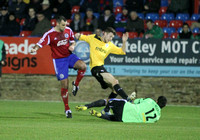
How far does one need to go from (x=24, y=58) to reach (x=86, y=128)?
8.67 metres

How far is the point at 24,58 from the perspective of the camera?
17969 mm

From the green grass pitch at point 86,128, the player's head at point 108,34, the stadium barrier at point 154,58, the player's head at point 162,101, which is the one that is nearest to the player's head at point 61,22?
the player's head at point 108,34

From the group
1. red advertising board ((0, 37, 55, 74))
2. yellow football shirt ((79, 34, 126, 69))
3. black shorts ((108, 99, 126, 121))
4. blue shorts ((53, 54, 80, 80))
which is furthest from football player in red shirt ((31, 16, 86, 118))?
red advertising board ((0, 37, 55, 74))

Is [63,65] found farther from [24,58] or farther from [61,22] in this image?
[24,58]

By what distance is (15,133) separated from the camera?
884 cm

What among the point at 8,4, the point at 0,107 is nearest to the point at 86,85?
the point at 0,107

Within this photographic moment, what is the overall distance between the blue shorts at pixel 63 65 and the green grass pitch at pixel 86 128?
1041 millimetres

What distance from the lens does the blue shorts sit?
12.2 m

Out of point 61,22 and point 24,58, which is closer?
point 61,22

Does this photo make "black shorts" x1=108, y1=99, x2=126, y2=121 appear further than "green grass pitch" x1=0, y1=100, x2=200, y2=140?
Yes

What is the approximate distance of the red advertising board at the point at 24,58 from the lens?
58.7ft

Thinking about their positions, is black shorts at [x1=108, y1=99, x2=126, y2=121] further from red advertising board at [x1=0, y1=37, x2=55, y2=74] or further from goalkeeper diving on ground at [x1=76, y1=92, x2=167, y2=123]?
red advertising board at [x1=0, y1=37, x2=55, y2=74]

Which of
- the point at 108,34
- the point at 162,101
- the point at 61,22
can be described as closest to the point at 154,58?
the point at 108,34

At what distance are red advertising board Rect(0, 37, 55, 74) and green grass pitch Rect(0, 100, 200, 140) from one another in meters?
4.34
